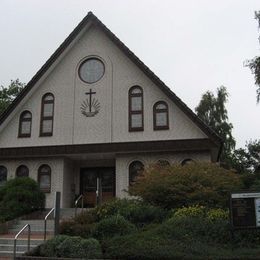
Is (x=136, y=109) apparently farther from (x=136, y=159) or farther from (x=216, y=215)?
(x=216, y=215)

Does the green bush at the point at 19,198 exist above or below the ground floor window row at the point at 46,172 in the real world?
below

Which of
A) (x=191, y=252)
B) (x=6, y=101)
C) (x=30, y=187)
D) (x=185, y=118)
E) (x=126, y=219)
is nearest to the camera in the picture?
(x=191, y=252)

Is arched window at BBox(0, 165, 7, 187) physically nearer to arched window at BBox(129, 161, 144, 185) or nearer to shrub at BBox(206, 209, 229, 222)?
arched window at BBox(129, 161, 144, 185)

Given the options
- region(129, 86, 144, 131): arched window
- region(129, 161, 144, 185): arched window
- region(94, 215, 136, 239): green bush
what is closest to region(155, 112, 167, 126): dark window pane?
region(129, 86, 144, 131): arched window

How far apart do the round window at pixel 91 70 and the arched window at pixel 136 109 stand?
2141 millimetres

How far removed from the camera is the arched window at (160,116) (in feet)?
75.8

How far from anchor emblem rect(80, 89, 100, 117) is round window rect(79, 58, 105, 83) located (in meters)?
0.87

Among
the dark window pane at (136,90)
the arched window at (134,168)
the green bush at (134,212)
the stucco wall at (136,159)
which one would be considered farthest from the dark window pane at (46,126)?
the green bush at (134,212)

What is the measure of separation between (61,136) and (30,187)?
413 cm

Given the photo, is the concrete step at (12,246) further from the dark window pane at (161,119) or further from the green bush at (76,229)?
the dark window pane at (161,119)

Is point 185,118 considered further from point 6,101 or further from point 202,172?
point 6,101

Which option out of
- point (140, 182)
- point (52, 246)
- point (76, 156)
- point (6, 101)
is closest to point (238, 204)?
point (52, 246)

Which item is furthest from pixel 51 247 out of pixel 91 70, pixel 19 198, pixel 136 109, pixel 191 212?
pixel 91 70

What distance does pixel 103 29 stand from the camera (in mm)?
24641
